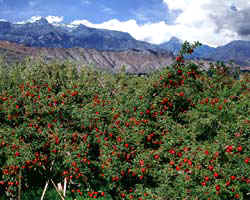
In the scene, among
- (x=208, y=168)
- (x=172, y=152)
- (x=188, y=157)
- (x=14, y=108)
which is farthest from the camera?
(x=14, y=108)

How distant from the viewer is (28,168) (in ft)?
24.8

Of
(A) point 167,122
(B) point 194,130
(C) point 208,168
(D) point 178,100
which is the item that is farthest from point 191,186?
(D) point 178,100

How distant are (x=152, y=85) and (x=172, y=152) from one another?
7.51ft

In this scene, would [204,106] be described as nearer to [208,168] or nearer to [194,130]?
[194,130]

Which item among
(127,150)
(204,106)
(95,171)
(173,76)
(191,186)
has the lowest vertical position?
(95,171)

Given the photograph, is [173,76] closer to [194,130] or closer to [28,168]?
[194,130]

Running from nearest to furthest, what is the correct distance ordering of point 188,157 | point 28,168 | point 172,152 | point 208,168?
point 208,168, point 188,157, point 172,152, point 28,168

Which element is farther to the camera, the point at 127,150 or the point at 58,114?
the point at 58,114

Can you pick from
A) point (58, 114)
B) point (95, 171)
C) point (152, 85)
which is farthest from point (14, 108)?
point (152, 85)

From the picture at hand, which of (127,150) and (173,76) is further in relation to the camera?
(173,76)

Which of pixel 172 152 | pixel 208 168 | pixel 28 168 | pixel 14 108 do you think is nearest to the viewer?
pixel 208 168

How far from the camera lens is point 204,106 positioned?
302 inches

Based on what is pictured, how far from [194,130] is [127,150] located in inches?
78.6

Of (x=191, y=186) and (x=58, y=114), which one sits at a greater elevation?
(x=58, y=114)
